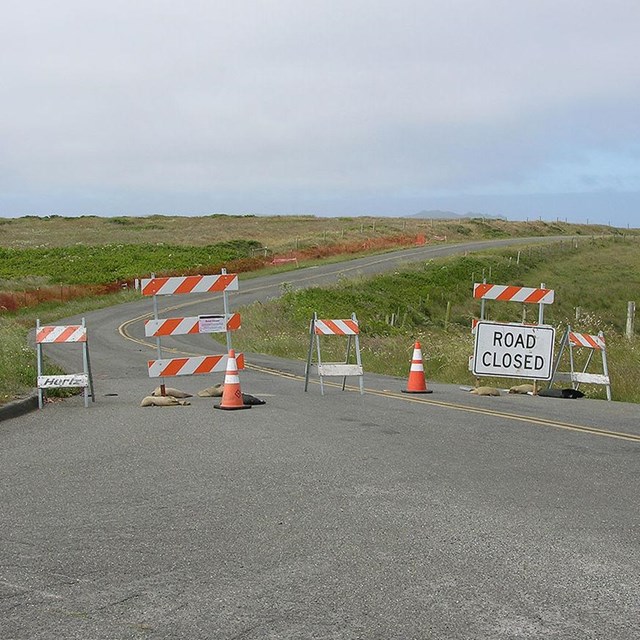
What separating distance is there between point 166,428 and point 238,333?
86.3 ft

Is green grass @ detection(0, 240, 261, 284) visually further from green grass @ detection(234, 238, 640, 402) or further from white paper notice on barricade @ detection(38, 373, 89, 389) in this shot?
white paper notice on barricade @ detection(38, 373, 89, 389)

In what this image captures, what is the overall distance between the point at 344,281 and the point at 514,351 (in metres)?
36.4

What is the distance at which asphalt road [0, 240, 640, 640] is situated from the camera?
4969 mm

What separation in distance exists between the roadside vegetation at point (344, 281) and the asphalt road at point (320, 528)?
215 inches

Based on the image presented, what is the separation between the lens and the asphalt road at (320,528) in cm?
497

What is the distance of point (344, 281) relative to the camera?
2109 inches

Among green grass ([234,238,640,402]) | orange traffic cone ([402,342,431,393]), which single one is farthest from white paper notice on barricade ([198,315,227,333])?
green grass ([234,238,640,402])

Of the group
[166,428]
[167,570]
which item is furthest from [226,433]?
[167,570]

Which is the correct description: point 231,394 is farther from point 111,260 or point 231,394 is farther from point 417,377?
point 111,260

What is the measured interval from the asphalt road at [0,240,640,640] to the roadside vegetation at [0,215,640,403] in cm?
546

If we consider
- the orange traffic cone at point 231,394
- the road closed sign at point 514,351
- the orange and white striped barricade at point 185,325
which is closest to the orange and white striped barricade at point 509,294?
the road closed sign at point 514,351

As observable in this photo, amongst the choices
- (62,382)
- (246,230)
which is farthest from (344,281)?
(246,230)

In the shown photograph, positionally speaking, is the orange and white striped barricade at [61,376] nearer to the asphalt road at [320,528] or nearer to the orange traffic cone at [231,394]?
the asphalt road at [320,528]

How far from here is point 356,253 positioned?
78750mm
